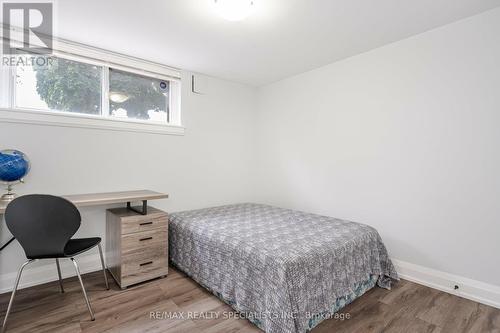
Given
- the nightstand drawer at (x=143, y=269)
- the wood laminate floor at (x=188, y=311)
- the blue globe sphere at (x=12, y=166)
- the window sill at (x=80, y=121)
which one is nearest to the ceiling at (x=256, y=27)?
the window sill at (x=80, y=121)

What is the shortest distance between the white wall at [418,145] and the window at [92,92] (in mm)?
1837

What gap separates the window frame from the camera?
2180mm

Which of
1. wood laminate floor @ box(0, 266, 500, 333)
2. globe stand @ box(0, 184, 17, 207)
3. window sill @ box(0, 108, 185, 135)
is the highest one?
window sill @ box(0, 108, 185, 135)

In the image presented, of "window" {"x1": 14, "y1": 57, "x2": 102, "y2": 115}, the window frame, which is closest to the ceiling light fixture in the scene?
the window frame

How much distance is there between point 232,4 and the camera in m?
1.77

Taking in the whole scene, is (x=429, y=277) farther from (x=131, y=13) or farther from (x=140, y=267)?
(x=131, y=13)

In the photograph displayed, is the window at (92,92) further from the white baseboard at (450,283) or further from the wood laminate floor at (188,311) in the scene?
the white baseboard at (450,283)

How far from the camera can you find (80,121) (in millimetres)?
2447

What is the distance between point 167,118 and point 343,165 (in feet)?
7.41

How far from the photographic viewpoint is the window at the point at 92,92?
2266 mm

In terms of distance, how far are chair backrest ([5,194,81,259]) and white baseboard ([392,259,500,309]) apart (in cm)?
290

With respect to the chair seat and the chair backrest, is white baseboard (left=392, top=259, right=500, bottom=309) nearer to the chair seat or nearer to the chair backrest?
the chair seat

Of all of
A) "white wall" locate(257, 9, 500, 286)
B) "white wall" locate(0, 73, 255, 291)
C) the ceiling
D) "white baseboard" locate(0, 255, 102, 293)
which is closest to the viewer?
the ceiling

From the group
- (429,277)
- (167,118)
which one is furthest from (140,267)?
(429,277)
